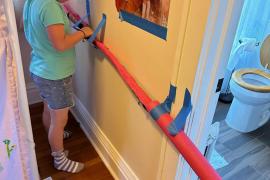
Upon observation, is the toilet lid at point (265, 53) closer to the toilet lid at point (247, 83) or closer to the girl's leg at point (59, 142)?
the toilet lid at point (247, 83)

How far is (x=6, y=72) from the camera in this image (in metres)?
0.92

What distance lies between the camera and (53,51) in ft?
4.27

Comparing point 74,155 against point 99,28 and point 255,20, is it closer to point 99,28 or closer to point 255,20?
point 99,28

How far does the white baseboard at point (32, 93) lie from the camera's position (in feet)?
7.09

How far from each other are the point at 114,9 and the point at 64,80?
0.46 m

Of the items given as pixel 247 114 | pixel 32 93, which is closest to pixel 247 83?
pixel 247 114

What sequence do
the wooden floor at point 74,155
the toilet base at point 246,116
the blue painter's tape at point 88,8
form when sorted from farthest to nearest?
the toilet base at point 246,116, the wooden floor at point 74,155, the blue painter's tape at point 88,8

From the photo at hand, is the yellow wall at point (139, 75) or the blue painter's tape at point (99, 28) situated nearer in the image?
the yellow wall at point (139, 75)

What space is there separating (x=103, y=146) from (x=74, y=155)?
0.24m

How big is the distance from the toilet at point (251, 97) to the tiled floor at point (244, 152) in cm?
7

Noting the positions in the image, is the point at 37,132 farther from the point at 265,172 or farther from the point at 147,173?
the point at 265,172

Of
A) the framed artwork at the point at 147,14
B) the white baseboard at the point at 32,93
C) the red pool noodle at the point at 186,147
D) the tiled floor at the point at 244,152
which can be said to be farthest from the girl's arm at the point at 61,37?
the tiled floor at the point at 244,152

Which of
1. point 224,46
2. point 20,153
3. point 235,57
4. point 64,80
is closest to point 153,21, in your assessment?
point 224,46

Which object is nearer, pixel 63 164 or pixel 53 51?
pixel 53 51
